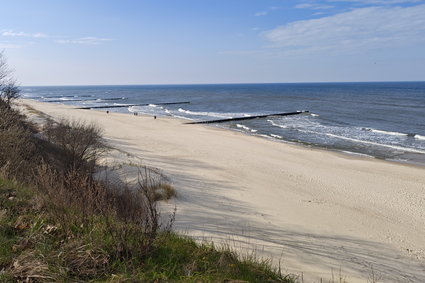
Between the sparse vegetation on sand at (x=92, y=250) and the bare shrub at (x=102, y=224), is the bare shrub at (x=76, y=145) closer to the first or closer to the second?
the sparse vegetation on sand at (x=92, y=250)

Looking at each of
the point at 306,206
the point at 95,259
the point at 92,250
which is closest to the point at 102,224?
the point at 92,250

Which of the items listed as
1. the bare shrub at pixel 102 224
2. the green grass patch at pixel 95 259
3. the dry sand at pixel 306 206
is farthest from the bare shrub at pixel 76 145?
the green grass patch at pixel 95 259

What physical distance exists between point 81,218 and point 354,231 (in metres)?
9.19

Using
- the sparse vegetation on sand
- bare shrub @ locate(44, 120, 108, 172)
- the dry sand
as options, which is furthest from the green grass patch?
bare shrub @ locate(44, 120, 108, 172)

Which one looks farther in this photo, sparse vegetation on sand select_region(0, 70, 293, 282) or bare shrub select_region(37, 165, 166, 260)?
bare shrub select_region(37, 165, 166, 260)

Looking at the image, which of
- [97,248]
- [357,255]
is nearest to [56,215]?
[97,248]

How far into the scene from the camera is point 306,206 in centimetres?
1316

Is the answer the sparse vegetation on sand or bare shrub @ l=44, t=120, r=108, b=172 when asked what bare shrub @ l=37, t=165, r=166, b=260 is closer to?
the sparse vegetation on sand

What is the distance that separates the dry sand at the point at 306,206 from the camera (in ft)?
27.4

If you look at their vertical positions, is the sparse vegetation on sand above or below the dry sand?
above

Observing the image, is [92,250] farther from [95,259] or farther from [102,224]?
[102,224]

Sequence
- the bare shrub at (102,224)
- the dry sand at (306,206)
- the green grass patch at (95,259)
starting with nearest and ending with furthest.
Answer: the green grass patch at (95,259) < the bare shrub at (102,224) < the dry sand at (306,206)

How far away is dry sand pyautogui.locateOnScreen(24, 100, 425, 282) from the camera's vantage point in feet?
27.4

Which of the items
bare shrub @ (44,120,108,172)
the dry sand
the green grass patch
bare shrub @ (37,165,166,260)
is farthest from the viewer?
bare shrub @ (44,120,108,172)
